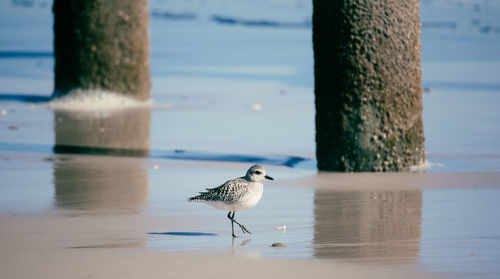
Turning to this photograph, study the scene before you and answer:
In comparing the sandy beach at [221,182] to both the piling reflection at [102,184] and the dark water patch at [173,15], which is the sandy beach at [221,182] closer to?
the piling reflection at [102,184]

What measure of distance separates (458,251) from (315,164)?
425 cm

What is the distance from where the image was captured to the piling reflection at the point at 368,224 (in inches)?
263

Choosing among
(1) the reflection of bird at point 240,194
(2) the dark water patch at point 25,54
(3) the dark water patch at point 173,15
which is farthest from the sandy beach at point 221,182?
(3) the dark water patch at point 173,15

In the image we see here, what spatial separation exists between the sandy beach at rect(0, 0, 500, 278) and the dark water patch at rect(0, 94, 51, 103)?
0.12 ft

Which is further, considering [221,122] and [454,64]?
[454,64]

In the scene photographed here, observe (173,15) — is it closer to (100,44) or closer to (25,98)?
(25,98)

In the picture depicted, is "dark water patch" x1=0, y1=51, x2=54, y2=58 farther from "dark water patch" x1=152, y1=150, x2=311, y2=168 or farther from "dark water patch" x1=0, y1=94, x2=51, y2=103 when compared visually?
"dark water patch" x1=152, y1=150, x2=311, y2=168

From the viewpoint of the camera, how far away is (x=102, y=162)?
10820 millimetres

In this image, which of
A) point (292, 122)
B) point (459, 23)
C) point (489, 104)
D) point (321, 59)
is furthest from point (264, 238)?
point (459, 23)

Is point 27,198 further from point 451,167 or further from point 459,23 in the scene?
point 459,23

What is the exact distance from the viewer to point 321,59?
10.1 metres

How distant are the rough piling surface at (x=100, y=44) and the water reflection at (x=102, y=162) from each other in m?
0.66

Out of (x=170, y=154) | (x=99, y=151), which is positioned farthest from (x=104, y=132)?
(x=170, y=154)

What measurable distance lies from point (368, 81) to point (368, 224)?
8.58 feet
